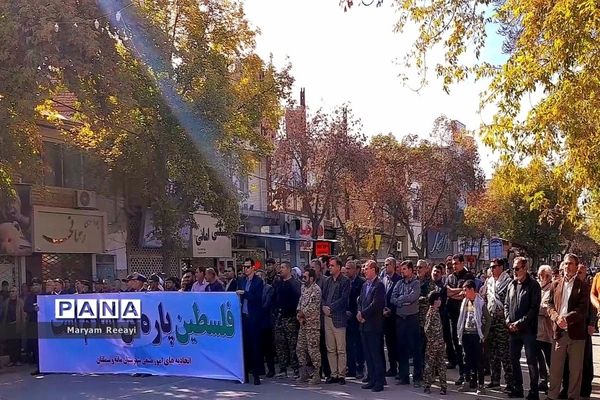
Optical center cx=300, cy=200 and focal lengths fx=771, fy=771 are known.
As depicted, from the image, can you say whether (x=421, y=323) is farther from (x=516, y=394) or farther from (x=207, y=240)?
(x=207, y=240)

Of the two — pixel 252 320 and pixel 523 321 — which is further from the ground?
pixel 523 321

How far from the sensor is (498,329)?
1095 cm

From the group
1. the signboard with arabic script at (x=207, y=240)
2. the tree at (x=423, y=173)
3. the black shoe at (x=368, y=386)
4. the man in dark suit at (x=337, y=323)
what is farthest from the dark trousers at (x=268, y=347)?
the tree at (x=423, y=173)

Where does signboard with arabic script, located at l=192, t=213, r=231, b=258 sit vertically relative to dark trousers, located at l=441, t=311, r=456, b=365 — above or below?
above

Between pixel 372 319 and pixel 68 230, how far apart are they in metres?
15.2

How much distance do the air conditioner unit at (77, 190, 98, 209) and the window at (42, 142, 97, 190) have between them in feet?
0.88

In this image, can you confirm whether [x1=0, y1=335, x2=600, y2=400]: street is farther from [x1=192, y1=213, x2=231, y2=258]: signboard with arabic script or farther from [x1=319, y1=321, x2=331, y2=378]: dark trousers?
[x1=192, y1=213, x2=231, y2=258]: signboard with arabic script

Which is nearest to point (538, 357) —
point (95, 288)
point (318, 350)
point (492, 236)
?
point (318, 350)

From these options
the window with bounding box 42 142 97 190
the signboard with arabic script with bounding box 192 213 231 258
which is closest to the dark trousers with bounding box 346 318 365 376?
the window with bounding box 42 142 97 190

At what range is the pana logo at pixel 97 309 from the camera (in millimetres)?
12938

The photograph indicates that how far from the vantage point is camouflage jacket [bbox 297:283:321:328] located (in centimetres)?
1198

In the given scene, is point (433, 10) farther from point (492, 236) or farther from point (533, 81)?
point (492, 236)

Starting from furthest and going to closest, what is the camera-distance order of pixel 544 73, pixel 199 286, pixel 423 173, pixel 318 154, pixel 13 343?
pixel 423 173
pixel 318 154
pixel 13 343
pixel 199 286
pixel 544 73

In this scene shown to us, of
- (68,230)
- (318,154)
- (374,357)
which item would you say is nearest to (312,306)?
(374,357)
